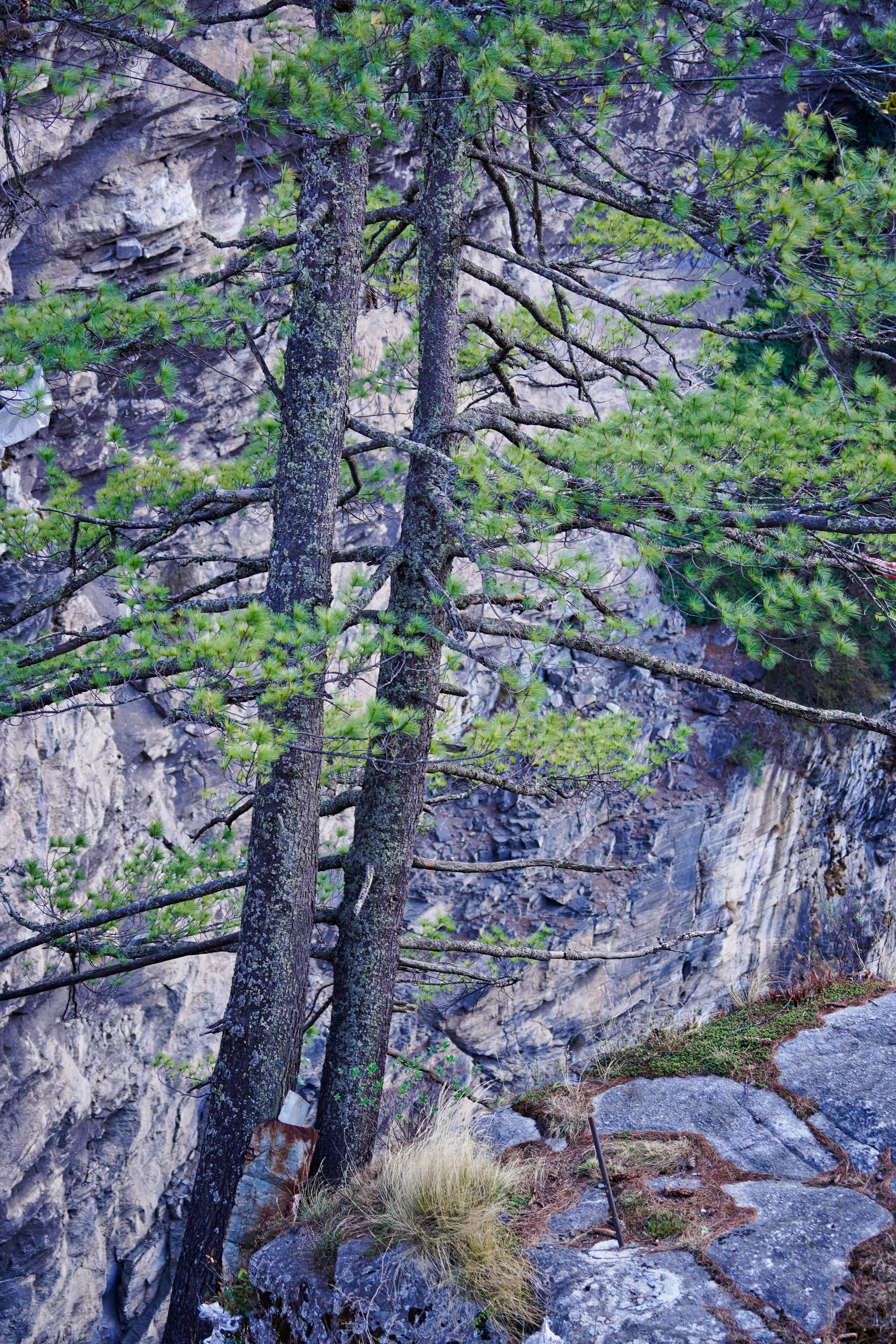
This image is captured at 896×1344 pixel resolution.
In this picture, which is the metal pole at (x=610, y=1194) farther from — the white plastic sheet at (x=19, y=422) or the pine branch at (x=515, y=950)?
the white plastic sheet at (x=19, y=422)

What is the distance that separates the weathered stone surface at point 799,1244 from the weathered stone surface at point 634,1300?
12cm

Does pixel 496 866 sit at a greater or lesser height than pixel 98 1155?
greater

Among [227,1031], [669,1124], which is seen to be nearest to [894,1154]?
[669,1124]

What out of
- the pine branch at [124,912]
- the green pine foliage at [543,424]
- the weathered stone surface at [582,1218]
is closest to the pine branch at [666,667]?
→ the green pine foliage at [543,424]

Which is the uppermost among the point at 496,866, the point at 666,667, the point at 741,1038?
the point at 666,667

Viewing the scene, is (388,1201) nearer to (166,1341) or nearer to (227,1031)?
(227,1031)

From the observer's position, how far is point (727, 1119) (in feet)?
14.1

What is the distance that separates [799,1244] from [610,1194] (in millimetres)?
668

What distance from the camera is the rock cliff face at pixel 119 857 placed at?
697 centimetres

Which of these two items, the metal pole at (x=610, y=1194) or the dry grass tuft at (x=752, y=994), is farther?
the dry grass tuft at (x=752, y=994)

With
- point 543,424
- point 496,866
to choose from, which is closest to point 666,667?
point 543,424

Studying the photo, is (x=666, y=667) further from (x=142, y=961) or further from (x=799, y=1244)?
(x=142, y=961)

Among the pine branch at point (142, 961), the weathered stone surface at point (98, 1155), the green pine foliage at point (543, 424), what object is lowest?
the weathered stone surface at point (98, 1155)

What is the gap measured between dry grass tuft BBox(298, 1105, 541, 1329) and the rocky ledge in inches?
2.0
